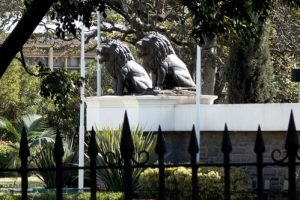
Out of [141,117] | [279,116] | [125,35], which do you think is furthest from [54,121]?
[279,116]

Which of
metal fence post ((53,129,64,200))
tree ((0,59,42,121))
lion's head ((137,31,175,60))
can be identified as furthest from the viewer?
tree ((0,59,42,121))

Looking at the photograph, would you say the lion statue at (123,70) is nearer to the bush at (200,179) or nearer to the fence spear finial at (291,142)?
the bush at (200,179)

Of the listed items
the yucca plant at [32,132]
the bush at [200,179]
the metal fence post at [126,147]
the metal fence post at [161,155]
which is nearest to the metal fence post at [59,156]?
the metal fence post at [126,147]

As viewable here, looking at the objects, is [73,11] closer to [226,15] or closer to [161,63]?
[226,15]

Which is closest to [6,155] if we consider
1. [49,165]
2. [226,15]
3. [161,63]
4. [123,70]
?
[49,165]

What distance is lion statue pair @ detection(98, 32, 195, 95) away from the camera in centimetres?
1834

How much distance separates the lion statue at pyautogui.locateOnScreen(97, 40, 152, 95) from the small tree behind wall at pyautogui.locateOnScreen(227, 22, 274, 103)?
2898 mm

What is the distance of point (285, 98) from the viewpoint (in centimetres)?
3000

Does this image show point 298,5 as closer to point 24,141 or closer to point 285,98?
point 24,141

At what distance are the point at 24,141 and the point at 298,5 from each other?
230cm

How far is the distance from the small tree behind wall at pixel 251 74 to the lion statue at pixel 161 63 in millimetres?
2415

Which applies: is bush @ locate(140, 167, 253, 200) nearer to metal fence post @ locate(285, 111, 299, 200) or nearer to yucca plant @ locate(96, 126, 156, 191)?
yucca plant @ locate(96, 126, 156, 191)

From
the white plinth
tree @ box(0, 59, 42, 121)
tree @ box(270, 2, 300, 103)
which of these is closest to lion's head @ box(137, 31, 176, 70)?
the white plinth

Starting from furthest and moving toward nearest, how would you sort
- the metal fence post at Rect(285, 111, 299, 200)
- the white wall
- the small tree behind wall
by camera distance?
the small tree behind wall
the white wall
the metal fence post at Rect(285, 111, 299, 200)
